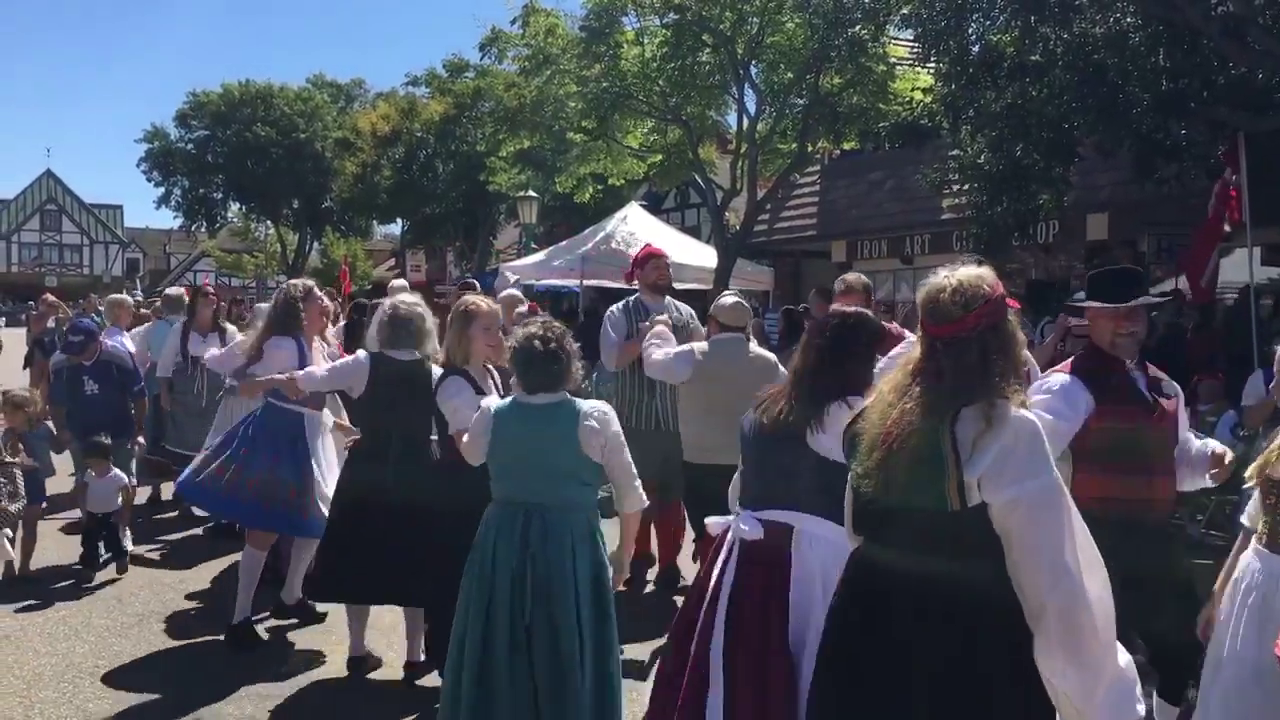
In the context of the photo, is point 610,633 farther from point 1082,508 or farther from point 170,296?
point 170,296

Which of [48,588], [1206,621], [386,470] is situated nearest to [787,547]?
[1206,621]

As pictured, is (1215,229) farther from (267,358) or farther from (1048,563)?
(1048,563)

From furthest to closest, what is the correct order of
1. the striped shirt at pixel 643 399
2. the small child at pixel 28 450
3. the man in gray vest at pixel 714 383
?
the small child at pixel 28 450 → the striped shirt at pixel 643 399 → the man in gray vest at pixel 714 383

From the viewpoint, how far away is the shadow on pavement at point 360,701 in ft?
18.3

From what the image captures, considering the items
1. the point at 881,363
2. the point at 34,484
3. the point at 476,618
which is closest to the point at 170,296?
the point at 34,484

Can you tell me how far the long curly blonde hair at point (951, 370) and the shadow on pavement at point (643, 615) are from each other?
3831 millimetres

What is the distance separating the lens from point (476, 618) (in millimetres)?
4441

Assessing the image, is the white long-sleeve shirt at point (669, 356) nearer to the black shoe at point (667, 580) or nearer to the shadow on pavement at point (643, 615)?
the shadow on pavement at point (643, 615)

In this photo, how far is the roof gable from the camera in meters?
93.4

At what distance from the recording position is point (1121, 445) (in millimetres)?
4418

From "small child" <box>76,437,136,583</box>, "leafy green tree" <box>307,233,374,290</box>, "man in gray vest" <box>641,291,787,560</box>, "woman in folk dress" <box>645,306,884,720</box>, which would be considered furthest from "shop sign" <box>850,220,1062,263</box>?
"leafy green tree" <box>307,233,374,290</box>

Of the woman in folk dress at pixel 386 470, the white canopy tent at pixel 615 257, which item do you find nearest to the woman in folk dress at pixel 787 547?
the woman in folk dress at pixel 386 470

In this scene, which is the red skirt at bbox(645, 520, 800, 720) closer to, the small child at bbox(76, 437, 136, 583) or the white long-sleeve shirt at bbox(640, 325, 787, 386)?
the white long-sleeve shirt at bbox(640, 325, 787, 386)

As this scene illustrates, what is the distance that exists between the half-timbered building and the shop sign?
84620 mm
